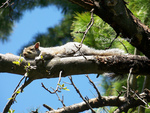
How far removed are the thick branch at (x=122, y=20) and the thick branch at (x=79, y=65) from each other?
0.40ft

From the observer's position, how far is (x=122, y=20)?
1.38 meters

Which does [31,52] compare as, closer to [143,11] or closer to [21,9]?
[143,11]

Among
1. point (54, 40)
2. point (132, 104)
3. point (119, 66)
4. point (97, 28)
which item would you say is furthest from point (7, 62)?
point (54, 40)

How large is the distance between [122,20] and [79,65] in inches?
15.9

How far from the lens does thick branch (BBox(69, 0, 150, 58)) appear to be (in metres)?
1.32

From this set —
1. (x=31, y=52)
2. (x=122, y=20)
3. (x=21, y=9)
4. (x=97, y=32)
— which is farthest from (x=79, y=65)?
(x=21, y=9)

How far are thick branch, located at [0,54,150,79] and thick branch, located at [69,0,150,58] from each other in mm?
123

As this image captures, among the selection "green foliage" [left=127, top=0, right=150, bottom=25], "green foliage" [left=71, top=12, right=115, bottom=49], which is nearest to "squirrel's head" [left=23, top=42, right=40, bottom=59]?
"green foliage" [left=71, top=12, right=115, bottom=49]

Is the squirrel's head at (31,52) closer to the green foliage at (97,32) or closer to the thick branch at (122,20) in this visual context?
the green foliage at (97,32)

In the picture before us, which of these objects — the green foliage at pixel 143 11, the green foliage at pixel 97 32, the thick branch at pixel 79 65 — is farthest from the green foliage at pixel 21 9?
the thick branch at pixel 79 65

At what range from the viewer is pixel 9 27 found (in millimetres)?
4398

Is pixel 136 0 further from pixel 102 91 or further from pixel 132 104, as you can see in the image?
pixel 102 91

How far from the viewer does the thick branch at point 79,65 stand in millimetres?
1316

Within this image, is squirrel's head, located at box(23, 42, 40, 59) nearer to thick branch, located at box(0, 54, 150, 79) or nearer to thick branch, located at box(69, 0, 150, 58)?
thick branch, located at box(0, 54, 150, 79)
